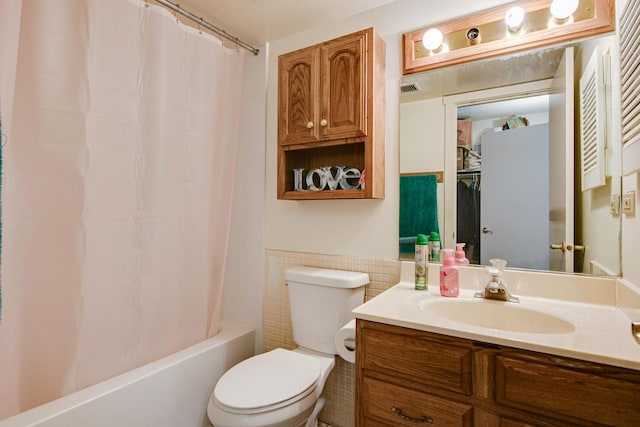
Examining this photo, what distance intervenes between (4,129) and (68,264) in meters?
0.49

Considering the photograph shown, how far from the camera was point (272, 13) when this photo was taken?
67.8 inches

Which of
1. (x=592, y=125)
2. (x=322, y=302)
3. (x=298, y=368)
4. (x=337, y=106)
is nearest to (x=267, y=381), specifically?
(x=298, y=368)

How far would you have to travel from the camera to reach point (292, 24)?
5.95 ft

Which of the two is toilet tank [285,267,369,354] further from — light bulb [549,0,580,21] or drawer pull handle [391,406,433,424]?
light bulb [549,0,580,21]

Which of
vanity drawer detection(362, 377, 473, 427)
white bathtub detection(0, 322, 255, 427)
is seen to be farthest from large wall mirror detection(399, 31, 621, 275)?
white bathtub detection(0, 322, 255, 427)

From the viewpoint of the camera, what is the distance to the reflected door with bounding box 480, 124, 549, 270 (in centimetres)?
130

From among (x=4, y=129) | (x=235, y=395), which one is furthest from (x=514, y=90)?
(x=4, y=129)

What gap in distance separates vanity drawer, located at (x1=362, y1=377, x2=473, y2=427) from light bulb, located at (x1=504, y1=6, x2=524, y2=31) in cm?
136

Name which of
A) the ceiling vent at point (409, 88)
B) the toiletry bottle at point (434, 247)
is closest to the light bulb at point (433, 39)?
the ceiling vent at point (409, 88)

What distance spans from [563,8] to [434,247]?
101 centimetres

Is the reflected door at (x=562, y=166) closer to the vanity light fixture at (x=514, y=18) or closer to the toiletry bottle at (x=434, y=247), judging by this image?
the vanity light fixture at (x=514, y=18)

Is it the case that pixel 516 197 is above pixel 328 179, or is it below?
below

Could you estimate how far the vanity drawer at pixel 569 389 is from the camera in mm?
759

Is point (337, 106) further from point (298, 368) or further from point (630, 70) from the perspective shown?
point (298, 368)
